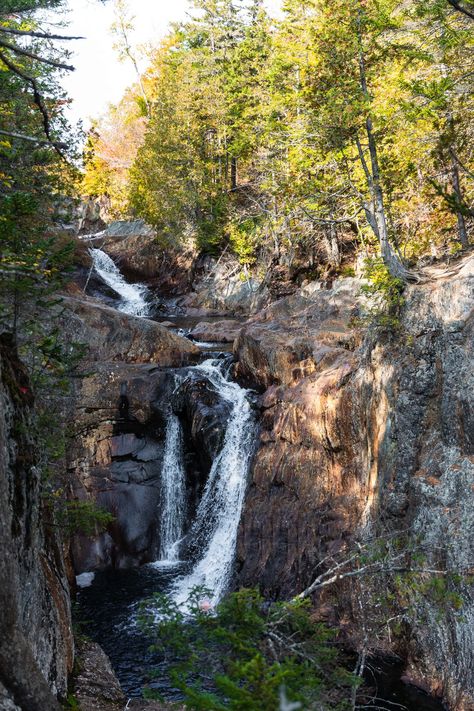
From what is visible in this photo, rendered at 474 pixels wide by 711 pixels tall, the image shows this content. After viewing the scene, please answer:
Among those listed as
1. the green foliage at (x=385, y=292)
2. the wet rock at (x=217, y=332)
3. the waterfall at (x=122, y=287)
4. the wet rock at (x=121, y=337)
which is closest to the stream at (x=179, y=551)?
the wet rock at (x=121, y=337)

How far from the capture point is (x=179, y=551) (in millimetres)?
15844

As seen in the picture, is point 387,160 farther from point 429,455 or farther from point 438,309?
point 429,455

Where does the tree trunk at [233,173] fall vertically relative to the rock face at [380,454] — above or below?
above

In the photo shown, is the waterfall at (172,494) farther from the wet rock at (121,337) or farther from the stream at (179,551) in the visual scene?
the wet rock at (121,337)

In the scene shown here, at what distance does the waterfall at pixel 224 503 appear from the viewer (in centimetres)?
1422

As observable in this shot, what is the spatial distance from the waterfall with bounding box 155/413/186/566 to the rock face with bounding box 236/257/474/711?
10.5ft

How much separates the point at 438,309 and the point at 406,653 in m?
6.31

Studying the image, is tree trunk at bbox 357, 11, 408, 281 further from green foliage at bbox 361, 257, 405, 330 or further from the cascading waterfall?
the cascading waterfall

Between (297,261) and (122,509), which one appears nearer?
(122,509)

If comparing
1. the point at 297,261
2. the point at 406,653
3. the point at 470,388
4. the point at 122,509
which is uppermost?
the point at 297,261

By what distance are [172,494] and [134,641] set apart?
5243 mm

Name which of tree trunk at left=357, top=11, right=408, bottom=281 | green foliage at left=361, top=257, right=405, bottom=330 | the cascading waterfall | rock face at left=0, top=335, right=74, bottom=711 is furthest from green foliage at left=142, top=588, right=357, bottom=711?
the cascading waterfall

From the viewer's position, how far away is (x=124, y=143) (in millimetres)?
44844

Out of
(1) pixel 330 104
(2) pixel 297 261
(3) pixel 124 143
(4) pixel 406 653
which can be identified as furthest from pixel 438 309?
(3) pixel 124 143
